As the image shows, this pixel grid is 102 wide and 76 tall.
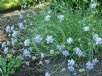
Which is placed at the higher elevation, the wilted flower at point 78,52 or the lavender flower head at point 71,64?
the wilted flower at point 78,52

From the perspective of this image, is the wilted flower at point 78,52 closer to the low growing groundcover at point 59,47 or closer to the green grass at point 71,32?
the low growing groundcover at point 59,47

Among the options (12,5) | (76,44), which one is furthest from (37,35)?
(12,5)

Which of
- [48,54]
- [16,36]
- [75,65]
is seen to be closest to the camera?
[75,65]

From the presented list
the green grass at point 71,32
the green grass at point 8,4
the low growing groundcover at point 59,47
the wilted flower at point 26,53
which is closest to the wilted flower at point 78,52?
the low growing groundcover at point 59,47

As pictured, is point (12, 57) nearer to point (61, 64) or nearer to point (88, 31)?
point (61, 64)

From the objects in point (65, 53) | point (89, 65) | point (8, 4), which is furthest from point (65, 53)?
point (8, 4)

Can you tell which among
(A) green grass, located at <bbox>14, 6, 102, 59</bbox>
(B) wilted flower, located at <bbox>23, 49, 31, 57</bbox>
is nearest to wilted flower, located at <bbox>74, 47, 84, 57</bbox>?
(A) green grass, located at <bbox>14, 6, 102, 59</bbox>

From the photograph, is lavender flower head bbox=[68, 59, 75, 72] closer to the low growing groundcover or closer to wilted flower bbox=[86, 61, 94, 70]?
the low growing groundcover

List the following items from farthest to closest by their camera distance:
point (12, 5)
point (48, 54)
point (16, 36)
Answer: point (12, 5), point (16, 36), point (48, 54)
